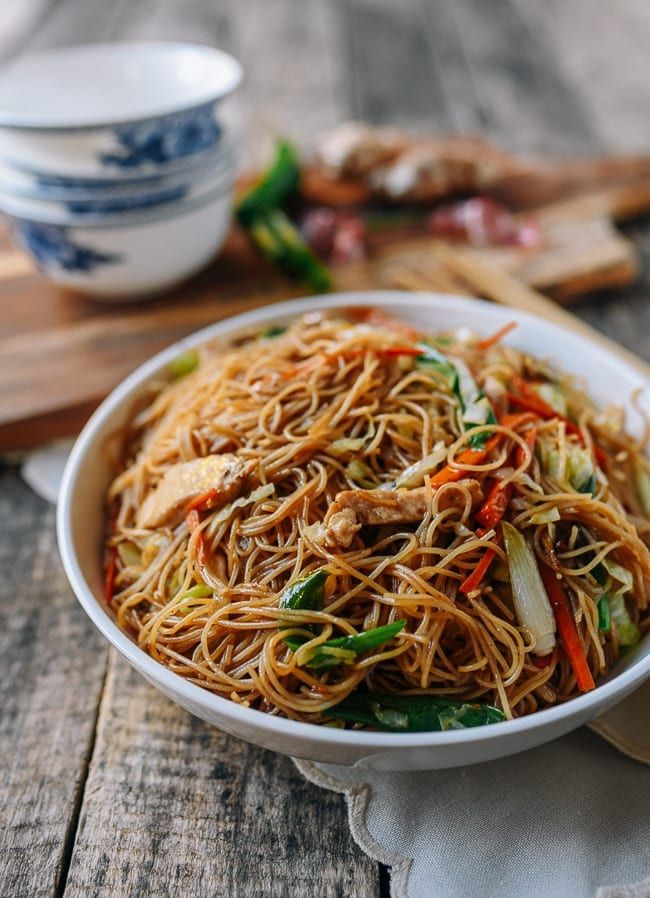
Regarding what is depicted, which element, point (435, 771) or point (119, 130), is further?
point (119, 130)

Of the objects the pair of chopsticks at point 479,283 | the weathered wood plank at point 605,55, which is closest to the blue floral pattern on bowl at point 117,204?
the pair of chopsticks at point 479,283

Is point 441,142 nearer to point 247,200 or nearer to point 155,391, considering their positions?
point 247,200

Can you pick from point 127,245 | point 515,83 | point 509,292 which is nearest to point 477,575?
point 509,292

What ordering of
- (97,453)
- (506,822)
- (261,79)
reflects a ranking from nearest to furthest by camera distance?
(506,822)
(97,453)
(261,79)

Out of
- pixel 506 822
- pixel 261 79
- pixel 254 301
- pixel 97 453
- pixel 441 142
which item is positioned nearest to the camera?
pixel 506 822

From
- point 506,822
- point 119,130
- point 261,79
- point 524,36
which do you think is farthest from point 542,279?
point 524,36

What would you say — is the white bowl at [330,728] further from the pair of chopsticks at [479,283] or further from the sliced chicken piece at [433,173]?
the sliced chicken piece at [433,173]

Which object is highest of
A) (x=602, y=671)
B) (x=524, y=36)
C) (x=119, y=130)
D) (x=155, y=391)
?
(x=119, y=130)

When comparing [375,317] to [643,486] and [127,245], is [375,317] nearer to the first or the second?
[643,486]

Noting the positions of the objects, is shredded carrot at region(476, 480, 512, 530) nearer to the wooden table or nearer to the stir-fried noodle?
the stir-fried noodle
